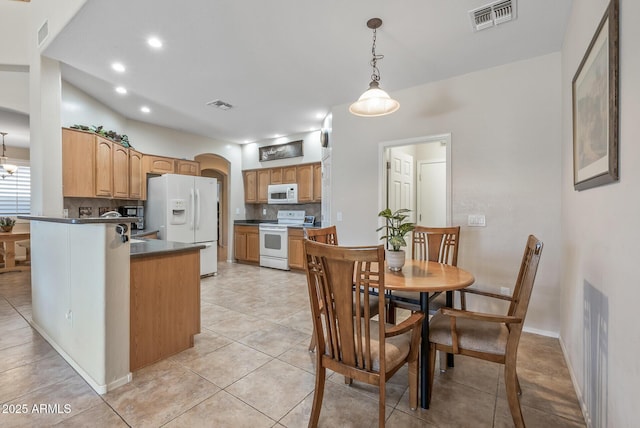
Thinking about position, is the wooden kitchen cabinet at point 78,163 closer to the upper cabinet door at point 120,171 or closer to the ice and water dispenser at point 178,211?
the upper cabinet door at point 120,171

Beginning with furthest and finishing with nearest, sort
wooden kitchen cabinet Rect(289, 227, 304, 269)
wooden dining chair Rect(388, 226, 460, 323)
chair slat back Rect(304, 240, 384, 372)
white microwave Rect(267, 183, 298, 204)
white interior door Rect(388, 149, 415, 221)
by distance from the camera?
1. white microwave Rect(267, 183, 298, 204)
2. wooden kitchen cabinet Rect(289, 227, 304, 269)
3. white interior door Rect(388, 149, 415, 221)
4. wooden dining chair Rect(388, 226, 460, 323)
5. chair slat back Rect(304, 240, 384, 372)

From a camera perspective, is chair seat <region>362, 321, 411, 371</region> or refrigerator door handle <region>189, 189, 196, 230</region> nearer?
chair seat <region>362, 321, 411, 371</region>

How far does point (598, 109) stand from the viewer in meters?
1.53

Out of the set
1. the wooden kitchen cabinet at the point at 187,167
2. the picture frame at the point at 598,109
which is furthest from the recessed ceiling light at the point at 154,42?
the picture frame at the point at 598,109

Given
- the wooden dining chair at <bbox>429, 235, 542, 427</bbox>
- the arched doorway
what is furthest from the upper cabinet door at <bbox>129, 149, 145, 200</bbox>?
the wooden dining chair at <bbox>429, 235, 542, 427</bbox>

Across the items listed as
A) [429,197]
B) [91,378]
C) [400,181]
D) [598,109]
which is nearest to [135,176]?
[91,378]

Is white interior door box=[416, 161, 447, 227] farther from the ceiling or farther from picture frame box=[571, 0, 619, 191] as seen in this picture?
picture frame box=[571, 0, 619, 191]

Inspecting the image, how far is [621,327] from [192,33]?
3306 millimetres

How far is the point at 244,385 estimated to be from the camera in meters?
1.90

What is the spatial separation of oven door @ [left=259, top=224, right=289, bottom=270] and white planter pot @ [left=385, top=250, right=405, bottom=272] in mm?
Answer: 3614

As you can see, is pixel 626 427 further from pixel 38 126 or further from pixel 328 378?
pixel 38 126

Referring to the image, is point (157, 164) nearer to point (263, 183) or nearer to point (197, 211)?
point (197, 211)

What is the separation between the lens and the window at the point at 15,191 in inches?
244

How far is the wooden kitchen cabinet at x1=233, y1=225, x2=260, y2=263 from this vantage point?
19.7ft
